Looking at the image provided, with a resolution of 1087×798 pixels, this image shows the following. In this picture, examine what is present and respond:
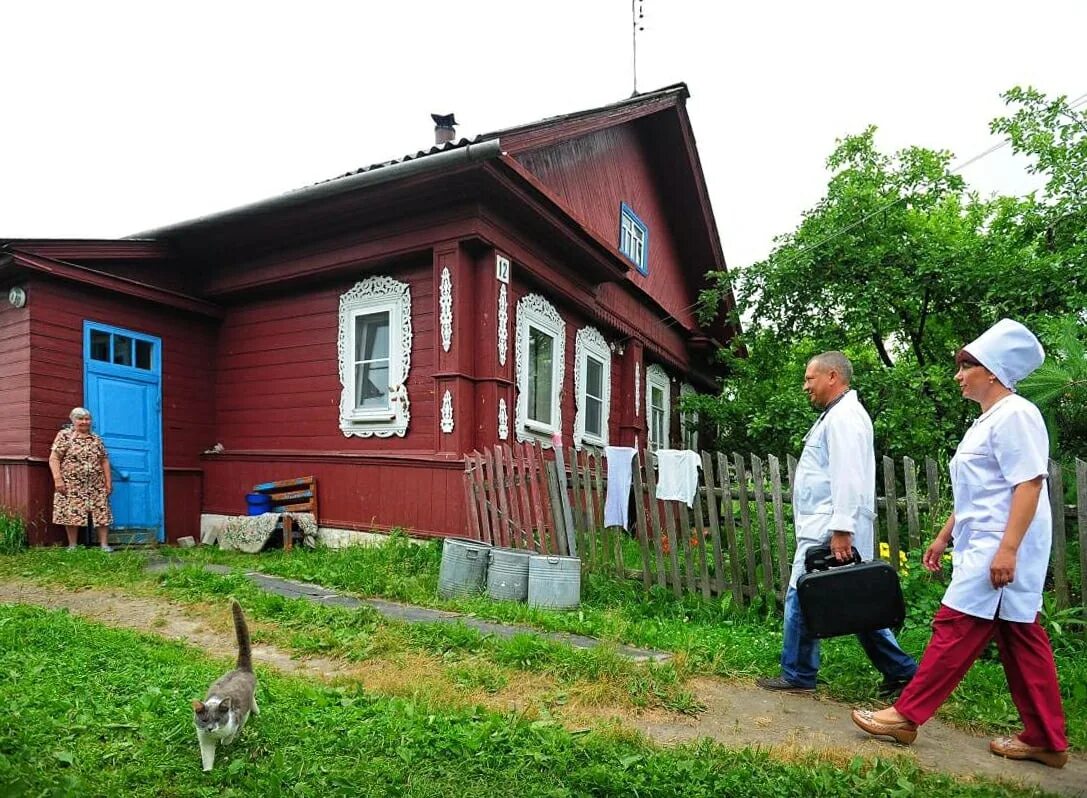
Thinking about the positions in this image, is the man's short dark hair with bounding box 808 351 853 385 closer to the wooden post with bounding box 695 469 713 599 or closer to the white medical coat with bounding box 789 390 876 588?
the white medical coat with bounding box 789 390 876 588

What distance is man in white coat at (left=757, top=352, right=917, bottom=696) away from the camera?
3.68 meters

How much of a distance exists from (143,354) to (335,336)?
2.50m

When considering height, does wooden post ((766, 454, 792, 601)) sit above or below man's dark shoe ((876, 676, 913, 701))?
above

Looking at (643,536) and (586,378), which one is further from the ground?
(586,378)

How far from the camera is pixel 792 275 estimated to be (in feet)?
36.3

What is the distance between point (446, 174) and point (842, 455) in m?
4.76

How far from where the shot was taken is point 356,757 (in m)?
2.80

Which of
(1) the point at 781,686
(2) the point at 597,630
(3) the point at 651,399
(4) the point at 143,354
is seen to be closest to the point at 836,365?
(1) the point at 781,686

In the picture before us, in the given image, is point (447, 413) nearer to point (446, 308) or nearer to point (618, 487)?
point (446, 308)

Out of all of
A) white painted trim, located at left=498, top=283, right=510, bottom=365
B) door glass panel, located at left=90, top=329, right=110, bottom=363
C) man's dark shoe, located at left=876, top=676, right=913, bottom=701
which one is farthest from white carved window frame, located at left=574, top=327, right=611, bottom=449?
man's dark shoe, located at left=876, top=676, right=913, bottom=701

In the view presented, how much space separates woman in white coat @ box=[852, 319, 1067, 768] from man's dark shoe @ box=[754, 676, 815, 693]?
0.71 meters

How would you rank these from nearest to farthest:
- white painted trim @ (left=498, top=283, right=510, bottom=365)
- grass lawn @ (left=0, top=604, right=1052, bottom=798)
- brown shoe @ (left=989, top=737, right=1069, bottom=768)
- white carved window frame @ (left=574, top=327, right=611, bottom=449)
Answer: grass lawn @ (left=0, top=604, right=1052, bottom=798) → brown shoe @ (left=989, top=737, right=1069, bottom=768) → white painted trim @ (left=498, top=283, right=510, bottom=365) → white carved window frame @ (left=574, top=327, right=611, bottom=449)

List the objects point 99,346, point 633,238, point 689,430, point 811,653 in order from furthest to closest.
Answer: point 689,430, point 633,238, point 99,346, point 811,653

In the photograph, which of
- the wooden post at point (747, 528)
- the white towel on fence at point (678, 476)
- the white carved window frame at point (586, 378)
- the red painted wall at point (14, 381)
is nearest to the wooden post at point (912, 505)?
the wooden post at point (747, 528)
